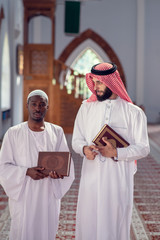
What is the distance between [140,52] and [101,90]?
1266 cm

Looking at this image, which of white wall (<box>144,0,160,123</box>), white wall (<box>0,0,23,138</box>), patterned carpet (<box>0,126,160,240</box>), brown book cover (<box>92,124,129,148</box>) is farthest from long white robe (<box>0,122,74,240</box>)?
white wall (<box>144,0,160,123</box>)

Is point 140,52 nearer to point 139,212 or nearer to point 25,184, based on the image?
point 139,212

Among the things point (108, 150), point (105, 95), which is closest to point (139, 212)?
point (108, 150)

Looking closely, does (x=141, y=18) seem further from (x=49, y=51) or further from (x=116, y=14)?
(x=49, y=51)

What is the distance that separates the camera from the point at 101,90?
2.34m

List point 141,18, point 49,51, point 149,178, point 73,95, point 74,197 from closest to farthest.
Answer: point 74,197 → point 149,178 → point 49,51 → point 73,95 → point 141,18

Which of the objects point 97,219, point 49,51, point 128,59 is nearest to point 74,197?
point 97,219

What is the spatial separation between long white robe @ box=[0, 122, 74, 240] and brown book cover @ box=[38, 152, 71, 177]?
16cm

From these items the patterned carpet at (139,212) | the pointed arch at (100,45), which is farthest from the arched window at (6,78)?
the patterned carpet at (139,212)

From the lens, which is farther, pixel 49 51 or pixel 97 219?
pixel 49 51

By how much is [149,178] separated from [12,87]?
6.28m

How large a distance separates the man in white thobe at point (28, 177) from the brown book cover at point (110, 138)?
0.34m

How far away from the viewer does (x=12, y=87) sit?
1036 cm

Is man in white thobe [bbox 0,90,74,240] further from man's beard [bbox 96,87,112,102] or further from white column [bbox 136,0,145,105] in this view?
white column [bbox 136,0,145,105]
